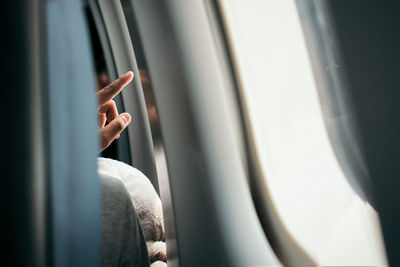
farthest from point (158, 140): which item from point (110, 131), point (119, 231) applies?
point (119, 231)

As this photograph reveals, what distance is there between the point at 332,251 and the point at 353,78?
1.13 ft

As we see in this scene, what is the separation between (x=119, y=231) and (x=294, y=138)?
46cm

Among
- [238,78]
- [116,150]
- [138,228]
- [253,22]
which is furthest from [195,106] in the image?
[116,150]

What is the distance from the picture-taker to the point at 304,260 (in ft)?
1.86

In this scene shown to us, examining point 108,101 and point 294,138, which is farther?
point 108,101

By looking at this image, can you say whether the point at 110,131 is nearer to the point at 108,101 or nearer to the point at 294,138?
the point at 108,101

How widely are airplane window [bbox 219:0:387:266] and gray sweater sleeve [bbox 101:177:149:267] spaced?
0.34m

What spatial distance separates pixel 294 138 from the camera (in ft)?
1.89

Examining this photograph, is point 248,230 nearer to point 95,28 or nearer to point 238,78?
point 238,78

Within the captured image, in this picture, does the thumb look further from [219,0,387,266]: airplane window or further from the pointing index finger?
[219,0,387,266]: airplane window

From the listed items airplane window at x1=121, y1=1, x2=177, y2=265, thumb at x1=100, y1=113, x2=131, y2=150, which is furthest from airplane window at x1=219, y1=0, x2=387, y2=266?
thumb at x1=100, y1=113, x2=131, y2=150

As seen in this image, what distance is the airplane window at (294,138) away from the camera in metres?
0.51

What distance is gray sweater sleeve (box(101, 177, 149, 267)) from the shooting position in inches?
25.1

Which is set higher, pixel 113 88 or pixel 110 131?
pixel 113 88
